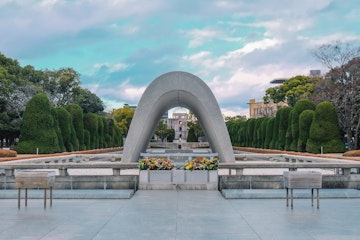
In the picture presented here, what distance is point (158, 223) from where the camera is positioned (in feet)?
24.0

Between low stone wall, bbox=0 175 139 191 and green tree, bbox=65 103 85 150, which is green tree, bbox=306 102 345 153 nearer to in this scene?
green tree, bbox=65 103 85 150

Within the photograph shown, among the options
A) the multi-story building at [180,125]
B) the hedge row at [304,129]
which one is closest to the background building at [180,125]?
the multi-story building at [180,125]

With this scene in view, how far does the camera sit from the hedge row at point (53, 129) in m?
29.5

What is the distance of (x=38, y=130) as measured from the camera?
29.6 m

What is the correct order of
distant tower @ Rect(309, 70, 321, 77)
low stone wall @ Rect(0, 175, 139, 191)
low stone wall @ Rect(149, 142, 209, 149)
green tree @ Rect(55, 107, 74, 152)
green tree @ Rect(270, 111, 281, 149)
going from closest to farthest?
low stone wall @ Rect(0, 175, 139, 191) → green tree @ Rect(55, 107, 74, 152) → green tree @ Rect(270, 111, 281, 149) → low stone wall @ Rect(149, 142, 209, 149) → distant tower @ Rect(309, 70, 321, 77)

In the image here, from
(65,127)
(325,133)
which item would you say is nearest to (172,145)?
(65,127)

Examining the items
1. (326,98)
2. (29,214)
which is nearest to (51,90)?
(326,98)

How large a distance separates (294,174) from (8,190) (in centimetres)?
809

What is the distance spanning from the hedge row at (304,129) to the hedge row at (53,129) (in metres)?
18.5

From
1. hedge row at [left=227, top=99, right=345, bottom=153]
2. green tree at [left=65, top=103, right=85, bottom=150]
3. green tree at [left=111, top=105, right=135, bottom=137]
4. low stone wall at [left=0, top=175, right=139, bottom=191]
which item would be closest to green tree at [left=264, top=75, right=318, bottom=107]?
hedge row at [left=227, top=99, right=345, bottom=153]

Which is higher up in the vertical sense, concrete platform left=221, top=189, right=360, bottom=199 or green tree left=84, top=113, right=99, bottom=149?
green tree left=84, top=113, right=99, bottom=149

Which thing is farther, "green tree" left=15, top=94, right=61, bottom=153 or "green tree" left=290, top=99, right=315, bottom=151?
"green tree" left=290, top=99, right=315, bottom=151

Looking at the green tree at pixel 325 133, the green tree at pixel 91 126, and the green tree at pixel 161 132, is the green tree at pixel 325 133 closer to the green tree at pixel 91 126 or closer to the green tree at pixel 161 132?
the green tree at pixel 91 126

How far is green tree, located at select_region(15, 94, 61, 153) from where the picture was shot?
29156 mm
